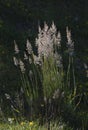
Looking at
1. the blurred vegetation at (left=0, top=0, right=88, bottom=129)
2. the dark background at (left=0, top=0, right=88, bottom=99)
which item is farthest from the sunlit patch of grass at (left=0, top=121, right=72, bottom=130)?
the dark background at (left=0, top=0, right=88, bottom=99)

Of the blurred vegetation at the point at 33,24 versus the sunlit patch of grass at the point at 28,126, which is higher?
the blurred vegetation at the point at 33,24

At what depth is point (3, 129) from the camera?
280 inches

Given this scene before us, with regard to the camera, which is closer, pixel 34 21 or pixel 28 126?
pixel 28 126

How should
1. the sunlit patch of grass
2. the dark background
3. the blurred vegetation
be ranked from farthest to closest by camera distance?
1. the dark background
2. the blurred vegetation
3. the sunlit patch of grass

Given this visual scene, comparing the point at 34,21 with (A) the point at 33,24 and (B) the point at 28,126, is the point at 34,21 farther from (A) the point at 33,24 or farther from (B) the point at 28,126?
(B) the point at 28,126

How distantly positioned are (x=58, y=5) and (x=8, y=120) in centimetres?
548

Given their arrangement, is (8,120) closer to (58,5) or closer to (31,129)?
(31,129)

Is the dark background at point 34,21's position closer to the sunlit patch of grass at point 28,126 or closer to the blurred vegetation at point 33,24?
the blurred vegetation at point 33,24

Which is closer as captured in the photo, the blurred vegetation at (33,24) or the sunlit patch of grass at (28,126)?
the sunlit patch of grass at (28,126)

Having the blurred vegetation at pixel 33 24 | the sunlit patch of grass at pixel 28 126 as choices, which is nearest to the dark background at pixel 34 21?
the blurred vegetation at pixel 33 24

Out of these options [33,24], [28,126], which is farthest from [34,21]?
[28,126]

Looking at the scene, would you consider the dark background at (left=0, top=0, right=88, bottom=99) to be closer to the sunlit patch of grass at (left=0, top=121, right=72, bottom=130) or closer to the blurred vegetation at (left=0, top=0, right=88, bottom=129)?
the blurred vegetation at (left=0, top=0, right=88, bottom=129)

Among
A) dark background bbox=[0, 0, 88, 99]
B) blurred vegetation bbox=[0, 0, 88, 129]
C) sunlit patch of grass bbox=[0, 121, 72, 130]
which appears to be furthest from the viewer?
dark background bbox=[0, 0, 88, 99]

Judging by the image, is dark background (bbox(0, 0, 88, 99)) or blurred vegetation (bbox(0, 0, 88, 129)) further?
dark background (bbox(0, 0, 88, 99))
